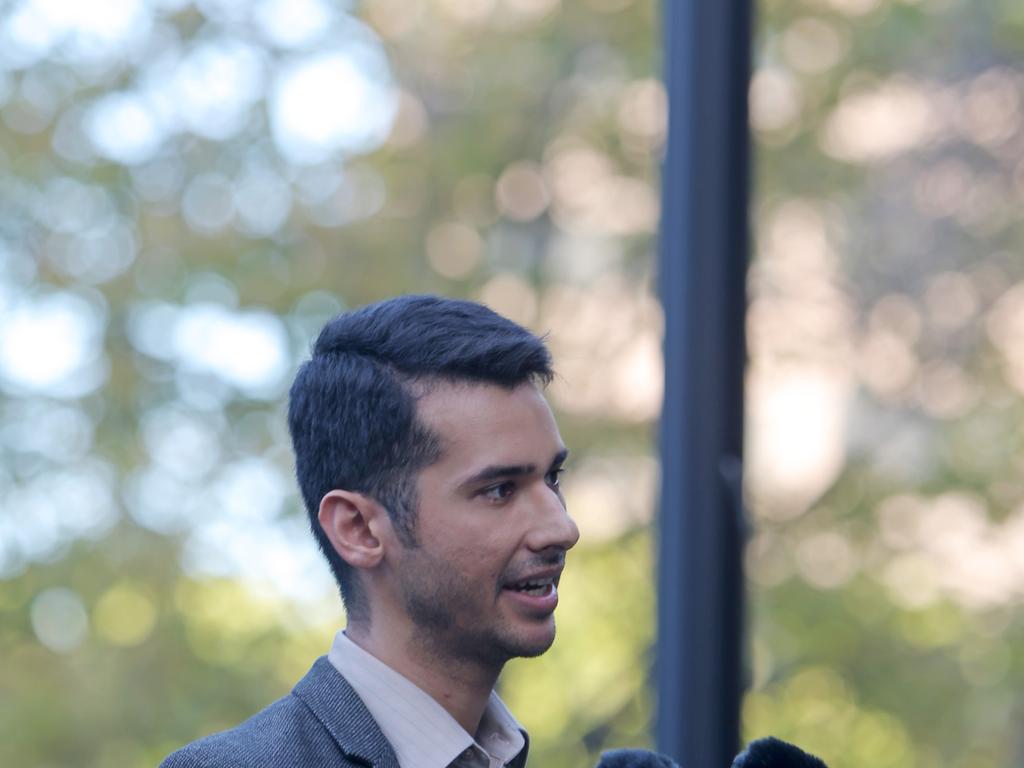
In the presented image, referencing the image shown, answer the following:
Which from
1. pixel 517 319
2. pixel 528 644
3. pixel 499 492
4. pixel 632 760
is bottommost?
pixel 632 760

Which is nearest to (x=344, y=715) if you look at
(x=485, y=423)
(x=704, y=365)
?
(x=485, y=423)

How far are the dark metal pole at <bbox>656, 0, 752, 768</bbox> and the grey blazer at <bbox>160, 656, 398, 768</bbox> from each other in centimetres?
92

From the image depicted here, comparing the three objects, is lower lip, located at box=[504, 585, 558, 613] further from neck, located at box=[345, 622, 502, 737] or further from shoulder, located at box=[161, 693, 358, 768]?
shoulder, located at box=[161, 693, 358, 768]

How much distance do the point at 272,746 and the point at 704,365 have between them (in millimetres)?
1066

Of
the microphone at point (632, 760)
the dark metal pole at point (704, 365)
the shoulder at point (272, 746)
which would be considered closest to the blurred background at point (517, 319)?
the dark metal pole at point (704, 365)

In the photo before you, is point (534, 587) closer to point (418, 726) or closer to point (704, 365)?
point (418, 726)

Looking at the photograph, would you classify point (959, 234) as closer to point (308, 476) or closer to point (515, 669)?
point (515, 669)

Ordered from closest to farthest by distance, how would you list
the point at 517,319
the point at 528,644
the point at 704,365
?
the point at 528,644 → the point at 704,365 → the point at 517,319

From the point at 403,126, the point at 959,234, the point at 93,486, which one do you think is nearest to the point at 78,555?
the point at 93,486

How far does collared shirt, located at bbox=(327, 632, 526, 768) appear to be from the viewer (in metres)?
1.19

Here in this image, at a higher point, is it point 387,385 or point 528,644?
point 387,385

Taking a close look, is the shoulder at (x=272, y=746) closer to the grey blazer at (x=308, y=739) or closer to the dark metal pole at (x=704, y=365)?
the grey blazer at (x=308, y=739)

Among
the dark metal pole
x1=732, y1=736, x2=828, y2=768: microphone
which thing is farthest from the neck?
the dark metal pole

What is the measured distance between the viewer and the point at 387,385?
49.4 inches
